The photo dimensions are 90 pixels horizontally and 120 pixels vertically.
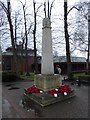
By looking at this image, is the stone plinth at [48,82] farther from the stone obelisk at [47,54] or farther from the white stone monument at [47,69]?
the stone obelisk at [47,54]

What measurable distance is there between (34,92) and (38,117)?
2.96 metres

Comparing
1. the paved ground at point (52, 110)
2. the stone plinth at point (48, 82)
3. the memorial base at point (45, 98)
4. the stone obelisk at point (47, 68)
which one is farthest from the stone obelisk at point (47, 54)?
the paved ground at point (52, 110)

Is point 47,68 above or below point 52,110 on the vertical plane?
above

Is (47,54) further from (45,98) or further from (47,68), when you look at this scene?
(45,98)

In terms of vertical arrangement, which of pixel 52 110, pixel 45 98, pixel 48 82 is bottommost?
pixel 52 110

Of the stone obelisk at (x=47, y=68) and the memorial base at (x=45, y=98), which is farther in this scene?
the stone obelisk at (x=47, y=68)

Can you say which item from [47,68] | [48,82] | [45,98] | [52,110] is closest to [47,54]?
[47,68]

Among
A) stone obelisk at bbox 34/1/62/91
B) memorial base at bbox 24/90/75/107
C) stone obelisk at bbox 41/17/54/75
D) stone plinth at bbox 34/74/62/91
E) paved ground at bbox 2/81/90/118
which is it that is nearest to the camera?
paved ground at bbox 2/81/90/118

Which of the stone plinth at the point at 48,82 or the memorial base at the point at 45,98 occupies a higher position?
the stone plinth at the point at 48,82

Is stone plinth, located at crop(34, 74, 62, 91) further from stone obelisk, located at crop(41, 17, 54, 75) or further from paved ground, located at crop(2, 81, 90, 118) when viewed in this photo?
paved ground, located at crop(2, 81, 90, 118)

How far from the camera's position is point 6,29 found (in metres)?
25.0

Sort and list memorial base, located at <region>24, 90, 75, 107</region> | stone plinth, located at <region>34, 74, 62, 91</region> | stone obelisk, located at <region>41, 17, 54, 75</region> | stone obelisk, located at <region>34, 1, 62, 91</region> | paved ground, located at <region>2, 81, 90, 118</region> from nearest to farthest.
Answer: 1. paved ground, located at <region>2, 81, 90, 118</region>
2. memorial base, located at <region>24, 90, 75, 107</region>
3. stone plinth, located at <region>34, 74, 62, 91</region>
4. stone obelisk, located at <region>34, 1, 62, 91</region>
5. stone obelisk, located at <region>41, 17, 54, 75</region>

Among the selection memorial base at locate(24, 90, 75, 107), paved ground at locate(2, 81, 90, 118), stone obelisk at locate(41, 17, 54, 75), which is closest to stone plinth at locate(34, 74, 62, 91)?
stone obelisk at locate(41, 17, 54, 75)

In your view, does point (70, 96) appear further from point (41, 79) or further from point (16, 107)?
point (16, 107)
